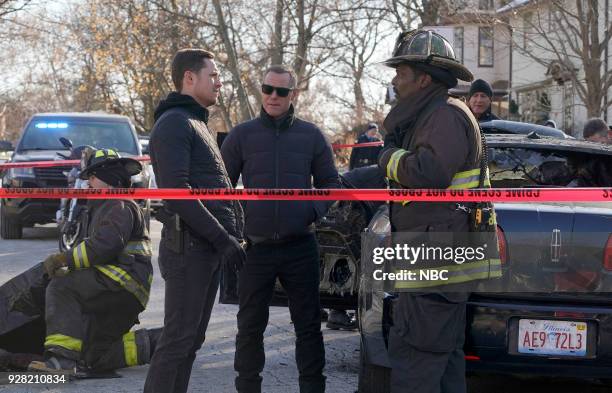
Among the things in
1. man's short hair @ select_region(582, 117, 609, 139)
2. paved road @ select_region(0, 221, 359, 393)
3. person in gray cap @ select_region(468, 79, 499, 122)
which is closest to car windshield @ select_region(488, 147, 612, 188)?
paved road @ select_region(0, 221, 359, 393)

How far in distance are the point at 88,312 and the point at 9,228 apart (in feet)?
27.7

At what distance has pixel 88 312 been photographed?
5816 mm

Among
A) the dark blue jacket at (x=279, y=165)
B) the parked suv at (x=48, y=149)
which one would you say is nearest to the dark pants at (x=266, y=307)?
the dark blue jacket at (x=279, y=165)

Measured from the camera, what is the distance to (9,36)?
27312 mm

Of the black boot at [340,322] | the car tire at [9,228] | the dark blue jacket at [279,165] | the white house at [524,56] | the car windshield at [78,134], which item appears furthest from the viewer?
the white house at [524,56]

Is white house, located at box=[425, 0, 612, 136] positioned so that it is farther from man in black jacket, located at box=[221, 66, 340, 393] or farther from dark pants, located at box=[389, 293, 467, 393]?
dark pants, located at box=[389, 293, 467, 393]

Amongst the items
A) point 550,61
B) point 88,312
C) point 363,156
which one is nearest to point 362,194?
point 88,312

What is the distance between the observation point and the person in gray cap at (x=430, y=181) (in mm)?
3881

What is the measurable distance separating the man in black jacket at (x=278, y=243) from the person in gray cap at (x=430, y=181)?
1.11 metres

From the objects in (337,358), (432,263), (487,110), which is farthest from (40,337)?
(487,110)

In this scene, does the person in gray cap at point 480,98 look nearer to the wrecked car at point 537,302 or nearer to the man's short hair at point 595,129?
the man's short hair at point 595,129

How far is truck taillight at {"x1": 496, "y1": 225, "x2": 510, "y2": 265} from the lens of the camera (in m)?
4.54

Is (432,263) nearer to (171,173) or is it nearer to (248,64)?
(171,173)

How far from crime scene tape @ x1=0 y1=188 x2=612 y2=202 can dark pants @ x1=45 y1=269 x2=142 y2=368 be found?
833 mm
